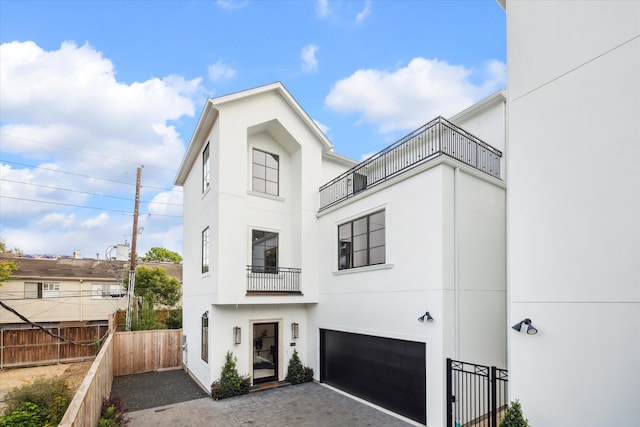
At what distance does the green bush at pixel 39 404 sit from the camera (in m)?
5.25

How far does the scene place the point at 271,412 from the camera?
26.7ft

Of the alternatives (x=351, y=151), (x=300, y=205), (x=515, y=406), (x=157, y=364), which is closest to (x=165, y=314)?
(x=157, y=364)

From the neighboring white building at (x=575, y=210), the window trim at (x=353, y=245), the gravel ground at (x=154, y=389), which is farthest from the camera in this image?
the gravel ground at (x=154, y=389)

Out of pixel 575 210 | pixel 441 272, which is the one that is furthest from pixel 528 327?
pixel 441 272

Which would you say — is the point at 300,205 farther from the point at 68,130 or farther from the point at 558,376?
the point at 68,130

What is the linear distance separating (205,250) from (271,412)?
17.2 feet

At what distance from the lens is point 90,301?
20.4m

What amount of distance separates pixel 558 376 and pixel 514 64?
4.52m

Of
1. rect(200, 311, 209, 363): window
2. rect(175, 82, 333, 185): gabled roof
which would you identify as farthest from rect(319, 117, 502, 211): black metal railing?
rect(200, 311, 209, 363): window

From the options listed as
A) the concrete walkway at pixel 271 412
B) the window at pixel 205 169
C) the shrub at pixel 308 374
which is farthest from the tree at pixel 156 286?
the shrub at pixel 308 374

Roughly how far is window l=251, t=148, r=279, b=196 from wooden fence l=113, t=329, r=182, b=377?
691 centimetres

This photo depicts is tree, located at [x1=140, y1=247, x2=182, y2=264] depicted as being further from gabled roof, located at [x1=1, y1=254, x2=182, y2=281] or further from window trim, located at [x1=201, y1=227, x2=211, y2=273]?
window trim, located at [x1=201, y1=227, x2=211, y2=273]

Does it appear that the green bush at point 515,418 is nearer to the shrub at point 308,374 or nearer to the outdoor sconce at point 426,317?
the outdoor sconce at point 426,317

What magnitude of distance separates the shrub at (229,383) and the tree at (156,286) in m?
11.2
